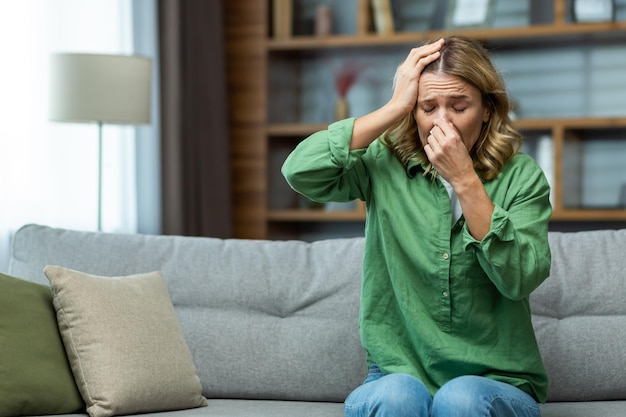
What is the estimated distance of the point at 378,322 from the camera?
6.79 feet

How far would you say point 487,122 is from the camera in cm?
205

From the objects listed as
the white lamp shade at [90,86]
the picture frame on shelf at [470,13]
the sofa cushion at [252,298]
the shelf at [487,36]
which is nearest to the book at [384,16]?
the shelf at [487,36]

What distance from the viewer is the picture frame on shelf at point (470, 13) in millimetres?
4430

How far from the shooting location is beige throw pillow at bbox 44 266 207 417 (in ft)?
6.97

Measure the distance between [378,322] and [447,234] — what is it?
24 centimetres

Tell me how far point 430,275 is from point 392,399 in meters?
0.31

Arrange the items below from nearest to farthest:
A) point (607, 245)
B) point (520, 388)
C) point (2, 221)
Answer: point (520, 388), point (607, 245), point (2, 221)

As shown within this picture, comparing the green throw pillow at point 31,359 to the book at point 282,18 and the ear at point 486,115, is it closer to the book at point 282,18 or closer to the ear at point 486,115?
the ear at point 486,115

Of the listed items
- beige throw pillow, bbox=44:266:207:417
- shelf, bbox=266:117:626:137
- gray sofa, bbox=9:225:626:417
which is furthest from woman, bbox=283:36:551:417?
shelf, bbox=266:117:626:137

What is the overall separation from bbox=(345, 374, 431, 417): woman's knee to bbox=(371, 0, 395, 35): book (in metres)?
2.89

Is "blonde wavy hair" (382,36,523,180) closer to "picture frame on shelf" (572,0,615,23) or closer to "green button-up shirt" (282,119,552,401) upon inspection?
"green button-up shirt" (282,119,552,401)

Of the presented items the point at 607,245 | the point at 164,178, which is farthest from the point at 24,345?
the point at 164,178

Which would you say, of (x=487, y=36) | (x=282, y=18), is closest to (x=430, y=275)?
(x=487, y=36)

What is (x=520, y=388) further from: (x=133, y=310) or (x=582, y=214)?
(x=582, y=214)
